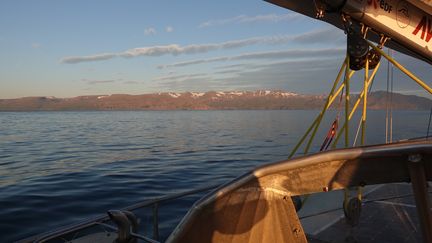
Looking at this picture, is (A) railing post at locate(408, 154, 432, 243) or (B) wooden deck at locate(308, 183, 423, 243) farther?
(B) wooden deck at locate(308, 183, 423, 243)

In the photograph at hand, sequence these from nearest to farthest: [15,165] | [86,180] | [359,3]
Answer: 1. [359,3]
2. [86,180]
3. [15,165]

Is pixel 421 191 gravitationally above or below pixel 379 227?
above

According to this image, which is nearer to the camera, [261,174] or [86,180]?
[261,174]

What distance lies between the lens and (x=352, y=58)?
6852 millimetres

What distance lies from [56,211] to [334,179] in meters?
17.4

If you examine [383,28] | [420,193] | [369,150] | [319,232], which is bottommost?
[319,232]

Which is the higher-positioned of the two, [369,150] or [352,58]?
[352,58]

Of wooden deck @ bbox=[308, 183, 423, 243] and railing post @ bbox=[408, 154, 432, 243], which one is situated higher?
railing post @ bbox=[408, 154, 432, 243]

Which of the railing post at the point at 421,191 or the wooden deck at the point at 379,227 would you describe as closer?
the railing post at the point at 421,191

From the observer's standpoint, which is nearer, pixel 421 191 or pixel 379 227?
pixel 421 191

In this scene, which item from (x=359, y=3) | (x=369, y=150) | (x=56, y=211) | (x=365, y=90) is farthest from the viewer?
(x=56, y=211)

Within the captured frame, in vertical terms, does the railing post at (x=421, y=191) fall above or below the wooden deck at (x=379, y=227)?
above

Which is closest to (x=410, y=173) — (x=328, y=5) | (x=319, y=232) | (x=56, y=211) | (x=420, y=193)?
(x=420, y=193)

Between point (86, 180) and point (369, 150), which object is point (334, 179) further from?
point (86, 180)
